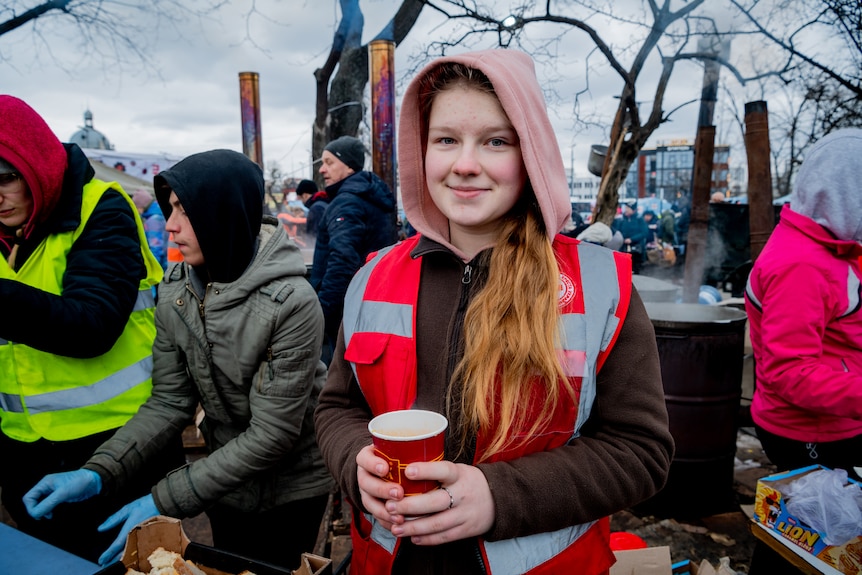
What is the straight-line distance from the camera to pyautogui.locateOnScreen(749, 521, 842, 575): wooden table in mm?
1992

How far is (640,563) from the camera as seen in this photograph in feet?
6.65

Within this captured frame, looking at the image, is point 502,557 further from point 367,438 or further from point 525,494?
point 367,438

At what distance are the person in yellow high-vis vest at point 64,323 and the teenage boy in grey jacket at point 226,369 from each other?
0.50ft

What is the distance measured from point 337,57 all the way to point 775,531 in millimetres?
7804

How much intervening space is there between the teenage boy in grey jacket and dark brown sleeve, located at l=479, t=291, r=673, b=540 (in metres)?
0.97

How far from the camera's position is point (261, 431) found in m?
1.82

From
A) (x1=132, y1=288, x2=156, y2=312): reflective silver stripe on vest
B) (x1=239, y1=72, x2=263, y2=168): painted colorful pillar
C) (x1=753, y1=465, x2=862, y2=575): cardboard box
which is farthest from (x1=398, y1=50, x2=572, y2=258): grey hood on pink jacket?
(x1=239, y1=72, x2=263, y2=168): painted colorful pillar

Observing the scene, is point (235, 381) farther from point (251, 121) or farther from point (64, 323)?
point (251, 121)

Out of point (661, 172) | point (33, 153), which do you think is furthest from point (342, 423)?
point (661, 172)

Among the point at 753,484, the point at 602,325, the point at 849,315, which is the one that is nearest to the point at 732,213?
the point at 753,484

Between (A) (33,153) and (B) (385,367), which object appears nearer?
(B) (385,367)

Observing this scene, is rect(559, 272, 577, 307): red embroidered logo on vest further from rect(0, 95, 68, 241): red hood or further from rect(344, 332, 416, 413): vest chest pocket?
rect(0, 95, 68, 241): red hood

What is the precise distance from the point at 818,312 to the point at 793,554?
97cm

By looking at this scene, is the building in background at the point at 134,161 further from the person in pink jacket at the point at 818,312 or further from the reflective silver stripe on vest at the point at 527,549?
the reflective silver stripe on vest at the point at 527,549
